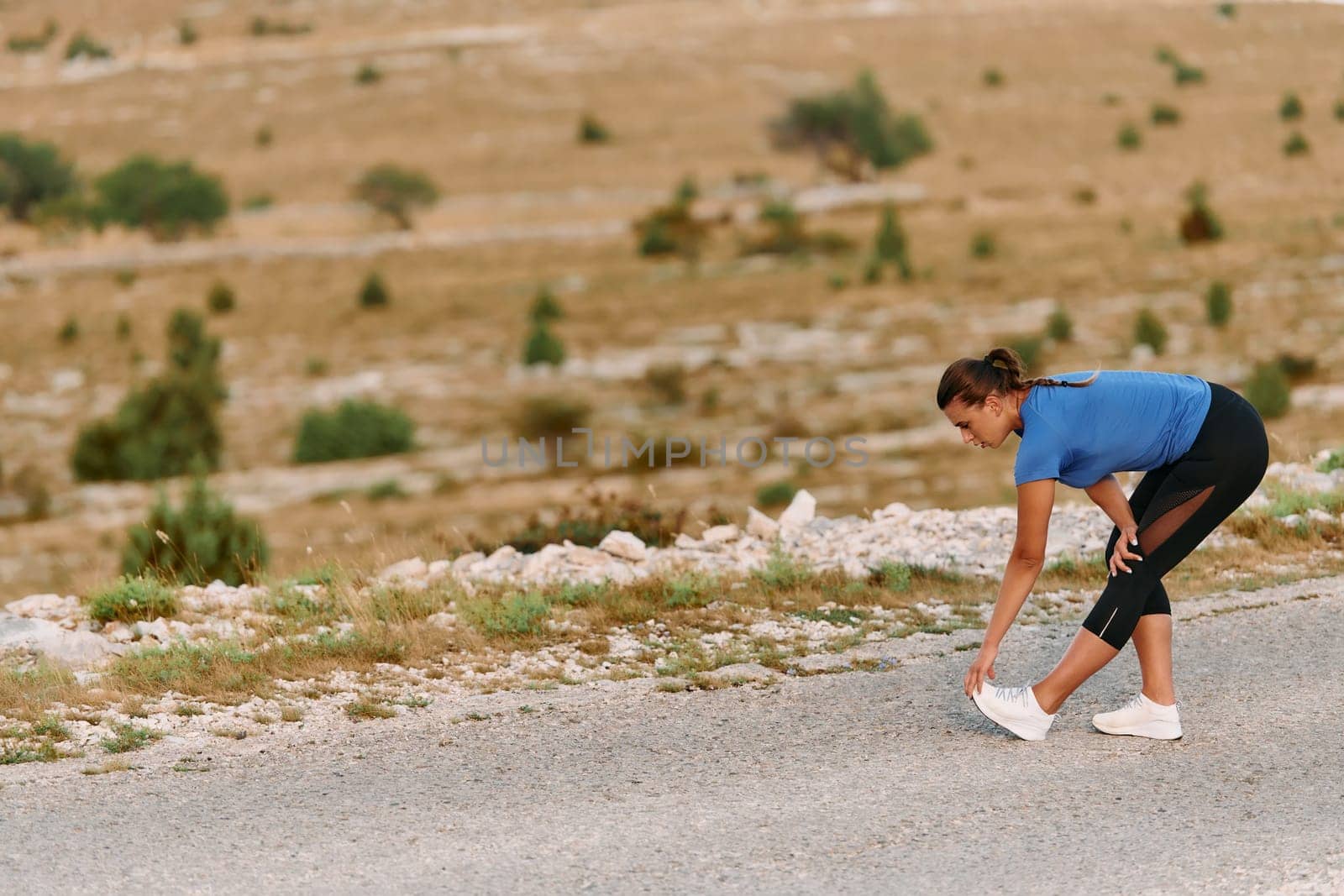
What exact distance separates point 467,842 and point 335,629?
113 inches

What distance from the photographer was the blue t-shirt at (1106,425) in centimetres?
474

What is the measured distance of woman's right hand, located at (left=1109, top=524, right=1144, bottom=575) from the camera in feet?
16.7

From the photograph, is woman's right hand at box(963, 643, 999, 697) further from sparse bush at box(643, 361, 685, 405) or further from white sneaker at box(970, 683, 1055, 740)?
sparse bush at box(643, 361, 685, 405)

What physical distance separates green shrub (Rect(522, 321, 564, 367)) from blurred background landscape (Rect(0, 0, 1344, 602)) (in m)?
0.11

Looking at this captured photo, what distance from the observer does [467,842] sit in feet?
15.2

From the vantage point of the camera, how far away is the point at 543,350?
29.0m

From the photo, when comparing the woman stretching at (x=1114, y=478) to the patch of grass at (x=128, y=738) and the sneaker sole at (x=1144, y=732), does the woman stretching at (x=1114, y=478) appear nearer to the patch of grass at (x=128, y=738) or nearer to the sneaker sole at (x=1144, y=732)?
the sneaker sole at (x=1144, y=732)

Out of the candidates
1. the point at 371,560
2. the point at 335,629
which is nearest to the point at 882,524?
the point at 371,560

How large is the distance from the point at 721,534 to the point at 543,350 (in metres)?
19.6

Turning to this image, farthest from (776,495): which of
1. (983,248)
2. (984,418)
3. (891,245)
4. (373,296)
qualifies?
(983,248)

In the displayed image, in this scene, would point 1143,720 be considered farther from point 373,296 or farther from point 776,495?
point 373,296

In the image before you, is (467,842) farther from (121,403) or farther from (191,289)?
(191,289)

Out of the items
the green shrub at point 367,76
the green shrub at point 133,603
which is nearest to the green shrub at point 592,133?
the green shrub at point 367,76

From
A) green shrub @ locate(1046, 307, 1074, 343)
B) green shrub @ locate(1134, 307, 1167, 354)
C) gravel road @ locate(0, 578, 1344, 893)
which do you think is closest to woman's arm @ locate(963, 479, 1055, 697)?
gravel road @ locate(0, 578, 1344, 893)
